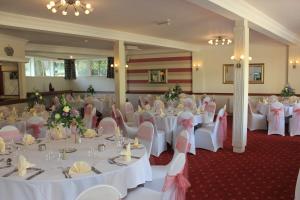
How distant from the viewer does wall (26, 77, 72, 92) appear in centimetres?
1409

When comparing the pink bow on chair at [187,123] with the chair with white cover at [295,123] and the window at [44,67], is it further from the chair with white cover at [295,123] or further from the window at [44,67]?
the window at [44,67]

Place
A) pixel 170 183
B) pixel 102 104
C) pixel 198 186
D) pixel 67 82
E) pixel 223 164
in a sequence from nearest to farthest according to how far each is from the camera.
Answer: pixel 170 183 < pixel 198 186 < pixel 223 164 < pixel 102 104 < pixel 67 82

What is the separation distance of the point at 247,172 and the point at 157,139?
2.07 m

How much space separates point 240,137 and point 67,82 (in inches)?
486

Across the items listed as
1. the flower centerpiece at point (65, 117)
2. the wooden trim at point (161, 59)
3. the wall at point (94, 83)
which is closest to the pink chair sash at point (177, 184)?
the flower centerpiece at point (65, 117)

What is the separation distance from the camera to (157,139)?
6.46 meters

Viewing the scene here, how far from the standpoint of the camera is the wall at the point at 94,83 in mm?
15656

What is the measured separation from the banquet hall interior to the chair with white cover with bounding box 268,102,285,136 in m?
0.03

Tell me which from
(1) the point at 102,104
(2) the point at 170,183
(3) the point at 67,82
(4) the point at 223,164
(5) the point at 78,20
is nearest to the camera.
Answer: (2) the point at 170,183

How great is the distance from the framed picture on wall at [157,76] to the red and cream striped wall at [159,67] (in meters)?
0.16

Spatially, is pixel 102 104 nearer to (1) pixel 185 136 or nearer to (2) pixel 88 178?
(1) pixel 185 136

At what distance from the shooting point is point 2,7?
5848 mm

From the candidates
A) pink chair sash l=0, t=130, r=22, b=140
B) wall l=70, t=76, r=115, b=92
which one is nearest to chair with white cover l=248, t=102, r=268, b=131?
pink chair sash l=0, t=130, r=22, b=140

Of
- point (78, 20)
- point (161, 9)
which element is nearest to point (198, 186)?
point (161, 9)
